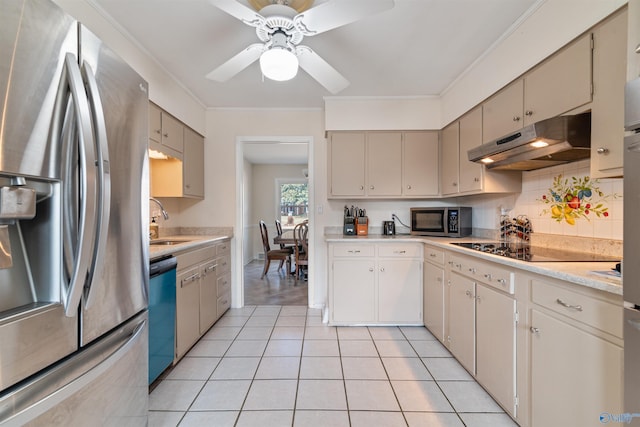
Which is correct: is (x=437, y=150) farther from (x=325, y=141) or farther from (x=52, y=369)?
(x=52, y=369)

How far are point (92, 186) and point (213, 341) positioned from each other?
6.89 feet

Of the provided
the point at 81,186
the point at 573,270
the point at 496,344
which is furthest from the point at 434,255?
the point at 81,186

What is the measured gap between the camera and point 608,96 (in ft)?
4.42

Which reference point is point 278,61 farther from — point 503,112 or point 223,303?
point 223,303

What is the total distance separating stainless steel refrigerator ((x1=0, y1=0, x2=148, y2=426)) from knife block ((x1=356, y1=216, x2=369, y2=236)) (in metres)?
2.46

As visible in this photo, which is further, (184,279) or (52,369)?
(184,279)

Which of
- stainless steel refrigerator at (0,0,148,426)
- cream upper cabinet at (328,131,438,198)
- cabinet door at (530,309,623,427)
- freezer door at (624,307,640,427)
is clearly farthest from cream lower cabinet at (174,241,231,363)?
freezer door at (624,307,640,427)

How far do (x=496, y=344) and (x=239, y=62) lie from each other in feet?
7.48

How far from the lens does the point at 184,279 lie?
2215mm

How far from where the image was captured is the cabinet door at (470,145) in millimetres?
2424

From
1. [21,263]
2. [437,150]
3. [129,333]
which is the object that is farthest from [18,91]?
[437,150]

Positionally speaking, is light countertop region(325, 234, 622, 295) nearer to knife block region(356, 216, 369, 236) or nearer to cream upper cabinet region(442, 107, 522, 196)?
cream upper cabinet region(442, 107, 522, 196)

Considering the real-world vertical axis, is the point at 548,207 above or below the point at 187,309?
above

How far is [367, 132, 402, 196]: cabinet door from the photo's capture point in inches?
125
